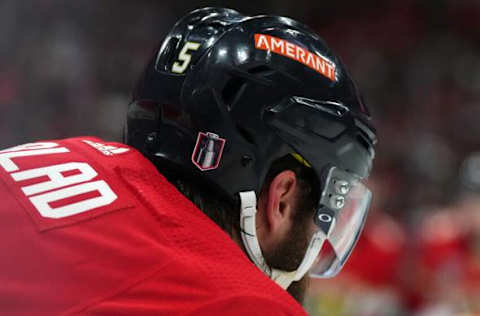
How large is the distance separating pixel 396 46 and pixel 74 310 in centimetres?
595

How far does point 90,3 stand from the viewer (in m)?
4.76

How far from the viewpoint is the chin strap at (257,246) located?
121cm

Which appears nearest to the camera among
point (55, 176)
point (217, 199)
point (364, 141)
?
point (55, 176)

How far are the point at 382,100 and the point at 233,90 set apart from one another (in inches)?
204

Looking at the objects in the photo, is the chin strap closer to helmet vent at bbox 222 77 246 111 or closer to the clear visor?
the clear visor

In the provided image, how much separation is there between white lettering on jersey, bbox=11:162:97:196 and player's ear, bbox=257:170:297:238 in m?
0.32

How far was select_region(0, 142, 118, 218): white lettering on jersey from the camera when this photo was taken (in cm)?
107

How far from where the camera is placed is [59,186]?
43.5 inches

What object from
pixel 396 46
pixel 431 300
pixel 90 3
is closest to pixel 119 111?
pixel 90 3

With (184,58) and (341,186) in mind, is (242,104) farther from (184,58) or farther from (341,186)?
(341,186)

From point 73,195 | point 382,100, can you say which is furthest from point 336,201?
point 382,100

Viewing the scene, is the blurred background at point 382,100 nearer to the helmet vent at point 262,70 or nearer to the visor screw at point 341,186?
the visor screw at point 341,186

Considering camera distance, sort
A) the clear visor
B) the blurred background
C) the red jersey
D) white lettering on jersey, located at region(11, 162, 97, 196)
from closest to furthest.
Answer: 1. the red jersey
2. white lettering on jersey, located at region(11, 162, 97, 196)
3. the clear visor
4. the blurred background

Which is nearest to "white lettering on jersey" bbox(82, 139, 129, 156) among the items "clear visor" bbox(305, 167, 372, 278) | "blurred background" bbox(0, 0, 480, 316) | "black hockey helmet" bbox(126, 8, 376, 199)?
"black hockey helmet" bbox(126, 8, 376, 199)
